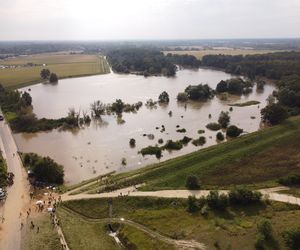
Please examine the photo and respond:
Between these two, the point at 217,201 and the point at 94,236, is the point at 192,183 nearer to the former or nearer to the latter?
the point at 217,201

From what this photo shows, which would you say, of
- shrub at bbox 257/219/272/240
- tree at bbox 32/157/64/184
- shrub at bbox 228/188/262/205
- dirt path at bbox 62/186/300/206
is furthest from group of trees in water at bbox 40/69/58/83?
shrub at bbox 257/219/272/240

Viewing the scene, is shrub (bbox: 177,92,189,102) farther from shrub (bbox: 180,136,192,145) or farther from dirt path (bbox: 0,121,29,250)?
dirt path (bbox: 0,121,29,250)

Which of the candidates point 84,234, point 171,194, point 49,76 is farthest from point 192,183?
point 49,76

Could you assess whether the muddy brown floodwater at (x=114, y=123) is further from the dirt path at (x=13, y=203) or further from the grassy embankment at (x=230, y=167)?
the grassy embankment at (x=230, y=167)

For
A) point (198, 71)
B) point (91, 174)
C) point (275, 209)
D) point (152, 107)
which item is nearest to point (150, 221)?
point (275, 209)

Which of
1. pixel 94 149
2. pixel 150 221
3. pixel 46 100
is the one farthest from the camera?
pixel 46 100

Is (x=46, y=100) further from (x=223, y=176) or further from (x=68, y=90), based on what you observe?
(x=223, y=176)
